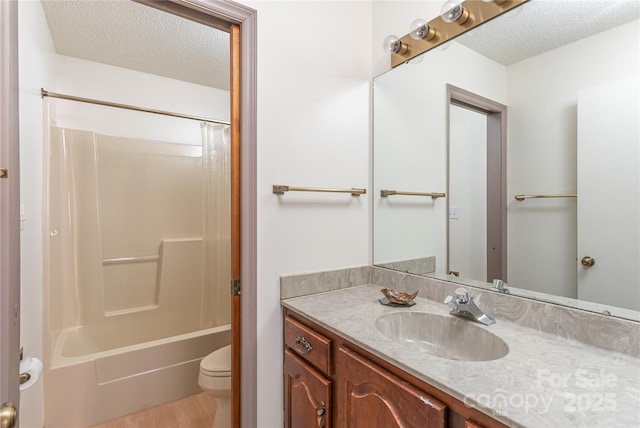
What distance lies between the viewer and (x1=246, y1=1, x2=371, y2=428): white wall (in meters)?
1.31

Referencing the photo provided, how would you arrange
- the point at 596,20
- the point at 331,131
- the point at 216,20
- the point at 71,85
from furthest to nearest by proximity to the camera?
the point at 71,85 < the point at 331,131 < the point at 216,20 < the point at 596,20

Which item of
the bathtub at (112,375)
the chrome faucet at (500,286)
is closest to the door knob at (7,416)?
the chrome faucet at (500,286)

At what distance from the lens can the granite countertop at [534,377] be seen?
0.58 meters

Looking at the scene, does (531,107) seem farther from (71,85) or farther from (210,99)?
(71,85)

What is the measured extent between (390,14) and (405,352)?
157cm

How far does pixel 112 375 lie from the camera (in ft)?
6.07

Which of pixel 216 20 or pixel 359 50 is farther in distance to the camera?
pixel 359 50

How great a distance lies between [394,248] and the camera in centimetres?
158

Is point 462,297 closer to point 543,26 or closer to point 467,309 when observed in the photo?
point 467,309

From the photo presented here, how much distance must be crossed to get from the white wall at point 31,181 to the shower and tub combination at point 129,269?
253 millimetres

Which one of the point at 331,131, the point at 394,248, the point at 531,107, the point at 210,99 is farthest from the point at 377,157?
the point at 210,99

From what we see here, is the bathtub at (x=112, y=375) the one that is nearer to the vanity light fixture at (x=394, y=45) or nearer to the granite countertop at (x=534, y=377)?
the granite countertop at (x=534, y=377)

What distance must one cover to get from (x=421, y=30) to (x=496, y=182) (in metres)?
0.74

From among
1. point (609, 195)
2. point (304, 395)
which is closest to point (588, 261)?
point (609, 195)
